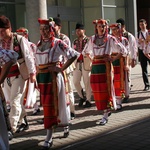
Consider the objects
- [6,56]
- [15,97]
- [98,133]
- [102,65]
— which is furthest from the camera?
[102,65]

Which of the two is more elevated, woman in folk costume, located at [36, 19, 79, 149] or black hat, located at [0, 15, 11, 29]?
black hat, located at [0, 15, 11, 29]

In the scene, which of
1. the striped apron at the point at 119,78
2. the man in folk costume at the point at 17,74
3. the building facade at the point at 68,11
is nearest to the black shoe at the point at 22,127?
the man in folk costume at the point at 17,74

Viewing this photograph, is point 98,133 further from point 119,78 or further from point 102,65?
point 119,78

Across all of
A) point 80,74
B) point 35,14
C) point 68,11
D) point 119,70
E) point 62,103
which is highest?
point 68,11

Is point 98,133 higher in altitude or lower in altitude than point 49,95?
lower

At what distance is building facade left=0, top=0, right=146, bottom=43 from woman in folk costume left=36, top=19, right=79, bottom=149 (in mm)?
9139

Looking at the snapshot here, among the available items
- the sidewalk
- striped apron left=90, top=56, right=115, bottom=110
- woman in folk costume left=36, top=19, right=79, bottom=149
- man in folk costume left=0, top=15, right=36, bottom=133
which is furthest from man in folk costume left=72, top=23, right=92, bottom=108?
woman in folk costume left=36, top=19, right=79, bottom=149

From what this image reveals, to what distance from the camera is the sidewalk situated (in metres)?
5.99

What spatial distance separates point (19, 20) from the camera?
1745 centimetres

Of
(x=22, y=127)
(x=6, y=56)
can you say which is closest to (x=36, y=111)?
(x=22, y=127)

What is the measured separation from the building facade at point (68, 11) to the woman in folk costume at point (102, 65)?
8045mm

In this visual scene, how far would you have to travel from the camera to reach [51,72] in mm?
5891

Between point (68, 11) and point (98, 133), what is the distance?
14346 mm

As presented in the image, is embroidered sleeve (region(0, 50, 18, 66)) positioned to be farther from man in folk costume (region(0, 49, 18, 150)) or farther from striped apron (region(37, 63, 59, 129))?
striped apron (region(37, 63, 59, 129))
